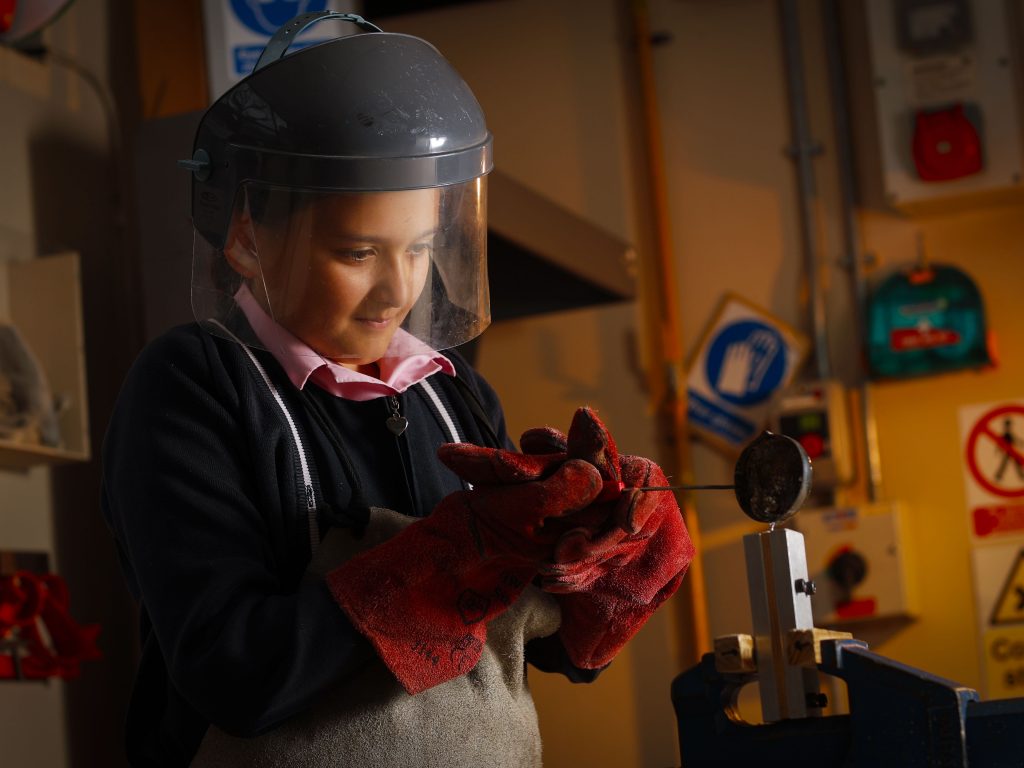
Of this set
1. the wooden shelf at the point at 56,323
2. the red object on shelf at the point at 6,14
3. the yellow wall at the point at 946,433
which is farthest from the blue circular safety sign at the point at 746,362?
the red object on shelf at the point at 6,14

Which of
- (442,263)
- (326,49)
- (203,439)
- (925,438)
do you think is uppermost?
(326,49)

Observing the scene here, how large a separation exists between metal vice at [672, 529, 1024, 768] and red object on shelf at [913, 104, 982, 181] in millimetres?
2118

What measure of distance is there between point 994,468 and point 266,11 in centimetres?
178

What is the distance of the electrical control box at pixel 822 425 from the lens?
294 cm

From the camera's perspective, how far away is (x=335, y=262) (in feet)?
3.55

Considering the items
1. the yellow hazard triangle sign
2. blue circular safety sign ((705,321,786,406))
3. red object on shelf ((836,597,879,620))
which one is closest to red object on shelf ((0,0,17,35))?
blue circular safety sign ((705,321,786,406))

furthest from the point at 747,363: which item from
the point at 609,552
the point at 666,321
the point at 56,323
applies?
the point at 609,552

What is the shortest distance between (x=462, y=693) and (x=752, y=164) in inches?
92.1

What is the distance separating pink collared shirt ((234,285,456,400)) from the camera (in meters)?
1.11

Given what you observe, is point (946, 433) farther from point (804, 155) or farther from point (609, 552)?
point (609, 552)

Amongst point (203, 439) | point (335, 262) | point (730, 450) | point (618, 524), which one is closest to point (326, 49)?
point (335, 262)

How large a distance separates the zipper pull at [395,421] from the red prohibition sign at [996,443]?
2.11 m

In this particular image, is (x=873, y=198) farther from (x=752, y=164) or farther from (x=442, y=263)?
(x=442, y=263)

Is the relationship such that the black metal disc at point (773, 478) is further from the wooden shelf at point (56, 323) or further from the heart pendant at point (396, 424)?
the wooden shelf at point (56, 323)
